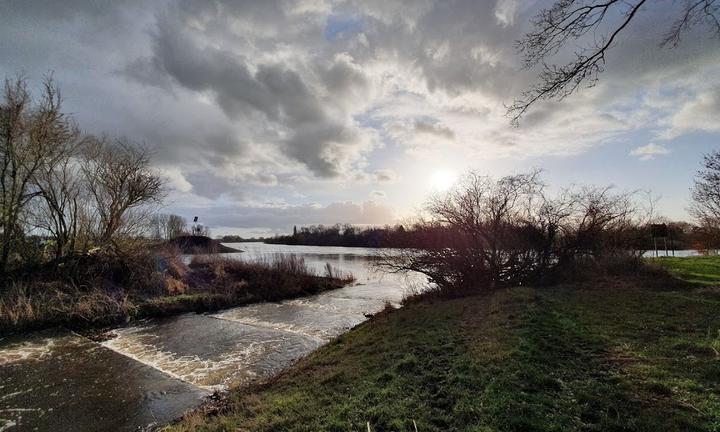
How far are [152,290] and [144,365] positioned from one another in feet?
35.2

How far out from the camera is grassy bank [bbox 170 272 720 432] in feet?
12.5

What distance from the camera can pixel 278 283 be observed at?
2334cm

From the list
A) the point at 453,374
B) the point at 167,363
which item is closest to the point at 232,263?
the point at 167,363

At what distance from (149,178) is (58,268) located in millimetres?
6603

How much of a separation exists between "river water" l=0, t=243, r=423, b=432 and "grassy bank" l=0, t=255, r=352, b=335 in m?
1.13

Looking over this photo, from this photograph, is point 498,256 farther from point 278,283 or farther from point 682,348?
point 278,283

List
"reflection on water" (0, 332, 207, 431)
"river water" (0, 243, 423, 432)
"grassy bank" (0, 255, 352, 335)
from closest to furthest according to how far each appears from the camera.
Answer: "reflection on water" (0, 332, 207, 431) < "river water" (0, 243, 423, 432) < "grassy bank" (0, 255, 352, 335)

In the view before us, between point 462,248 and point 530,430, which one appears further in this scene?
point 462,248

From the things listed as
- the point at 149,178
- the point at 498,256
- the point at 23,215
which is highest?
the point at 149,178

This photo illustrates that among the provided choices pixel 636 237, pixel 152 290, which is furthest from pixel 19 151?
pixel 636 237

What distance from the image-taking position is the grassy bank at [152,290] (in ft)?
44.0

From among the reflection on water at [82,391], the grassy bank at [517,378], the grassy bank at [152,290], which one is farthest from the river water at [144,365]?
the grassy bank at [517,378]

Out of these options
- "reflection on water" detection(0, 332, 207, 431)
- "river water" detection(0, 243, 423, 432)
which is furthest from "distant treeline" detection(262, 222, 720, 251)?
"reflection on water" detection(0, 332, 207, 431)

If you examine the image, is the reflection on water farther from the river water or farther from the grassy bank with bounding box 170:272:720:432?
the grassy bank with bounding box 170:272:720:432
